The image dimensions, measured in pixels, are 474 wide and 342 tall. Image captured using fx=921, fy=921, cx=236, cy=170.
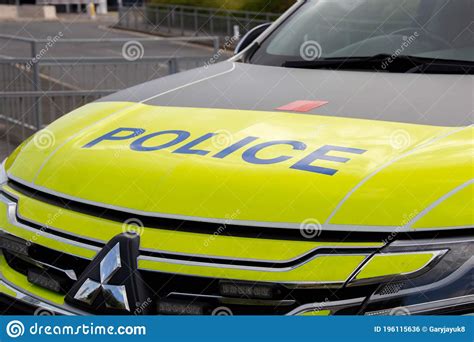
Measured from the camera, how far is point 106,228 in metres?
3.03

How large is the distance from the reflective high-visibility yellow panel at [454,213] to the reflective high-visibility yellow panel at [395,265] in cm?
9

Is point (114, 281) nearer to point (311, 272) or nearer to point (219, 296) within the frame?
point (219, 296)

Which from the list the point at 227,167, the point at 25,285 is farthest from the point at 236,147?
the point at 25,285

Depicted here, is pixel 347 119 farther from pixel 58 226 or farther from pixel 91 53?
pixel 91 53

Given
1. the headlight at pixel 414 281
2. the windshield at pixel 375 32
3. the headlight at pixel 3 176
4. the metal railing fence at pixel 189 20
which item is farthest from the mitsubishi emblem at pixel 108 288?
the metal railing fence at pixel 189 20

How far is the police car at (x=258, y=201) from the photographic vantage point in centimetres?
269

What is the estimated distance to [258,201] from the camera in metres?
2.83

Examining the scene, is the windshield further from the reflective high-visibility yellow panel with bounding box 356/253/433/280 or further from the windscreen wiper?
the reflective high-visibility yellow panel with bounding box 356/253/433/280

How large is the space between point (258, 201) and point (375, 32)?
1.73 metres

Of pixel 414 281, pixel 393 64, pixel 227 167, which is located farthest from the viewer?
pixel 393 64

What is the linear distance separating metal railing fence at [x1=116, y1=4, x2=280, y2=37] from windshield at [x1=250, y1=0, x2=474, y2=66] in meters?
22.2

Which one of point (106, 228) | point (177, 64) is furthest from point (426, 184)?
point (177, 64)
